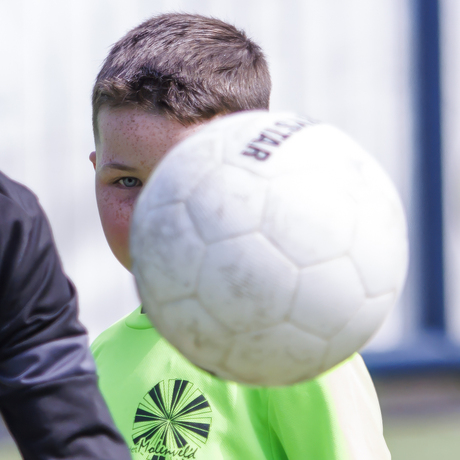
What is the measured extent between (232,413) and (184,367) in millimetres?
118

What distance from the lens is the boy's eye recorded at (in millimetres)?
1193

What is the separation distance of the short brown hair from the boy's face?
22 mm

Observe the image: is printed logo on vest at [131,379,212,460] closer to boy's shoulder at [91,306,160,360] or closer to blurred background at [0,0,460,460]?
boy's shoulder at [91,306,160,360]

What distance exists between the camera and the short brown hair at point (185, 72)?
47.4 inches

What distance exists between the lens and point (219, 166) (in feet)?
2.85

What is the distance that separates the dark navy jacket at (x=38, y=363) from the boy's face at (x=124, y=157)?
10.1 inches

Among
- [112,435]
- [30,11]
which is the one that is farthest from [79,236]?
[112,435]

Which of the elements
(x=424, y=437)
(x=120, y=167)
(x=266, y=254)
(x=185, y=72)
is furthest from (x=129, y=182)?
(x=424, y=437)

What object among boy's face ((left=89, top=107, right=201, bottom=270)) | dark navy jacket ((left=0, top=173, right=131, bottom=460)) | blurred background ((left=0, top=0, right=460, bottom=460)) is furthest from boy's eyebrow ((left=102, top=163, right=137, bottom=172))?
blurred background ((left=0, top=0, right=460, bottom=460))

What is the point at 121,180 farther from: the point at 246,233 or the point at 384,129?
the point at 384,129

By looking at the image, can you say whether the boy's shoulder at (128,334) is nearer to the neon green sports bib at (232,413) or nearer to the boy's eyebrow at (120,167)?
the neon green sports bib at (232,413)

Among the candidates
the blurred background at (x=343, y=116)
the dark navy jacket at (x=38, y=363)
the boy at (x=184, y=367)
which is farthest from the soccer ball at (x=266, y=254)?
the blurred background at (x=343, y=116)

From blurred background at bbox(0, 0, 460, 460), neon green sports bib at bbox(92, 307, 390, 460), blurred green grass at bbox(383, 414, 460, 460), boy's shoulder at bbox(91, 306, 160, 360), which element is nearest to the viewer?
neon green sports bib at bbox(92, 307, 390, 460)

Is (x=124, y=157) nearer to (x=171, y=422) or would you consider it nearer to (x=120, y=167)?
(x=120, y=167)
